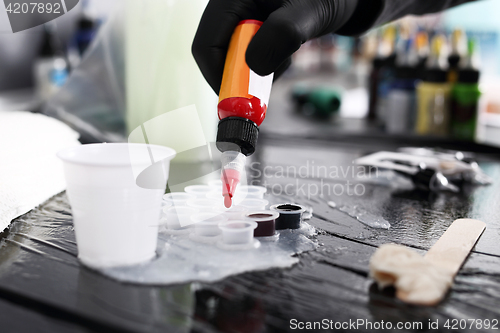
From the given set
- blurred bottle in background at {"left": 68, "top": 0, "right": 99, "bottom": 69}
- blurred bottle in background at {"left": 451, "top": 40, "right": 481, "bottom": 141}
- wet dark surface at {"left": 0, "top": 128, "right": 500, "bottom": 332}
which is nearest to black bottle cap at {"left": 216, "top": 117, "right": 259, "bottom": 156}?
wet dark surface at {"left": 0, "top": 128, "right": 500, "bottom": 332}

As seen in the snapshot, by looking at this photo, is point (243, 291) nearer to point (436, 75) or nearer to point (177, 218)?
point (177, 218)

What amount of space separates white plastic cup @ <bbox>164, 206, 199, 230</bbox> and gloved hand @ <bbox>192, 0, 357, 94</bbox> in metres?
0.25

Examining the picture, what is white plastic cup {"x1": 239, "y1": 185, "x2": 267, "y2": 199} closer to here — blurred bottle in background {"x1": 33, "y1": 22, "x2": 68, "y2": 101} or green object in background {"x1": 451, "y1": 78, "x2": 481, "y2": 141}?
green object in background {"x1": 451, "y1": 78, "x2": 481, "y2": 141}

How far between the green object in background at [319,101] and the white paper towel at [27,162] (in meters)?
1.44

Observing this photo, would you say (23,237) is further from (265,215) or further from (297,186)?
(297,186)

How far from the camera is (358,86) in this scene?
3.16m


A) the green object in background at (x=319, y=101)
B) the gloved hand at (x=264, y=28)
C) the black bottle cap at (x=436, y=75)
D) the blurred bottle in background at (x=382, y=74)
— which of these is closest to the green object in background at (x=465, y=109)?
the black bottle cap at (x=436, y=75)

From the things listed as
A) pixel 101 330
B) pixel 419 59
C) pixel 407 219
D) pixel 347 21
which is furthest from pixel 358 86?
pixel 101 330

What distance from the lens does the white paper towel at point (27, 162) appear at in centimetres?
76

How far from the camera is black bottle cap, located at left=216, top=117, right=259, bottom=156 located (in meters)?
0.68

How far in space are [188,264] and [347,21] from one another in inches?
31.9

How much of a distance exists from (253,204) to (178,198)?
14 centimetres

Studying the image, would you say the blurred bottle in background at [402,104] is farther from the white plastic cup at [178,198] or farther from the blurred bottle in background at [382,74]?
the white plastic cup at [178,198]

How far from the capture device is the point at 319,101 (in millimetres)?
2236
